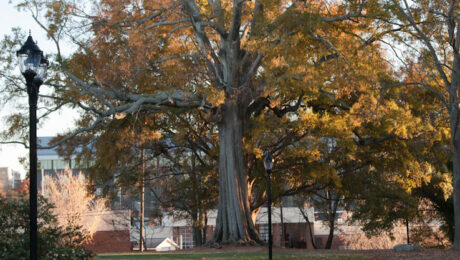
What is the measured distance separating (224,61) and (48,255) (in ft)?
44.2

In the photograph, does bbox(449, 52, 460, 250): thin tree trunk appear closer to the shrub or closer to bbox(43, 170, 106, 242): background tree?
the shrub

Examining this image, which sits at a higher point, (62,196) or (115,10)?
(115,10)

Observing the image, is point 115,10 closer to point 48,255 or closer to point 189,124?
point 189,124

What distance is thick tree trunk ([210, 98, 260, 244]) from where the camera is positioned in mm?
23000

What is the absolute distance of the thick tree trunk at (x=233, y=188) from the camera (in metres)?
23.0

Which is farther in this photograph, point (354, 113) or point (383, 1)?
point (354, 113)

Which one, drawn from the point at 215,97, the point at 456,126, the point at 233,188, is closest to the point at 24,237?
the point at 215,97

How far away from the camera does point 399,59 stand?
830 inches

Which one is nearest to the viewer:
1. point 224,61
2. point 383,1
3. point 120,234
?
point 383,1

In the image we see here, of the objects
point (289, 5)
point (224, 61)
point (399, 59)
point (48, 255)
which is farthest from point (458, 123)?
point (48, 255)

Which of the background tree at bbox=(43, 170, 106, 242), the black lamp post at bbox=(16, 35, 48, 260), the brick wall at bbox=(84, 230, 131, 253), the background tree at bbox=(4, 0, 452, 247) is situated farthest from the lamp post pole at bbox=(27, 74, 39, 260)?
the brick wall at bbox=(84, 230, 131, 253)

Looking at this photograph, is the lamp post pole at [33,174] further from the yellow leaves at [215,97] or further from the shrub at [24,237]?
the yellow leaves at [215,97]

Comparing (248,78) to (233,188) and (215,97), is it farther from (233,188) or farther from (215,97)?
(233,188)

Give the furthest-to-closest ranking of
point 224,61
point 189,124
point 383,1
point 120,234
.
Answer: point 120,234, point 189,124, point 224,61, point 383,1
